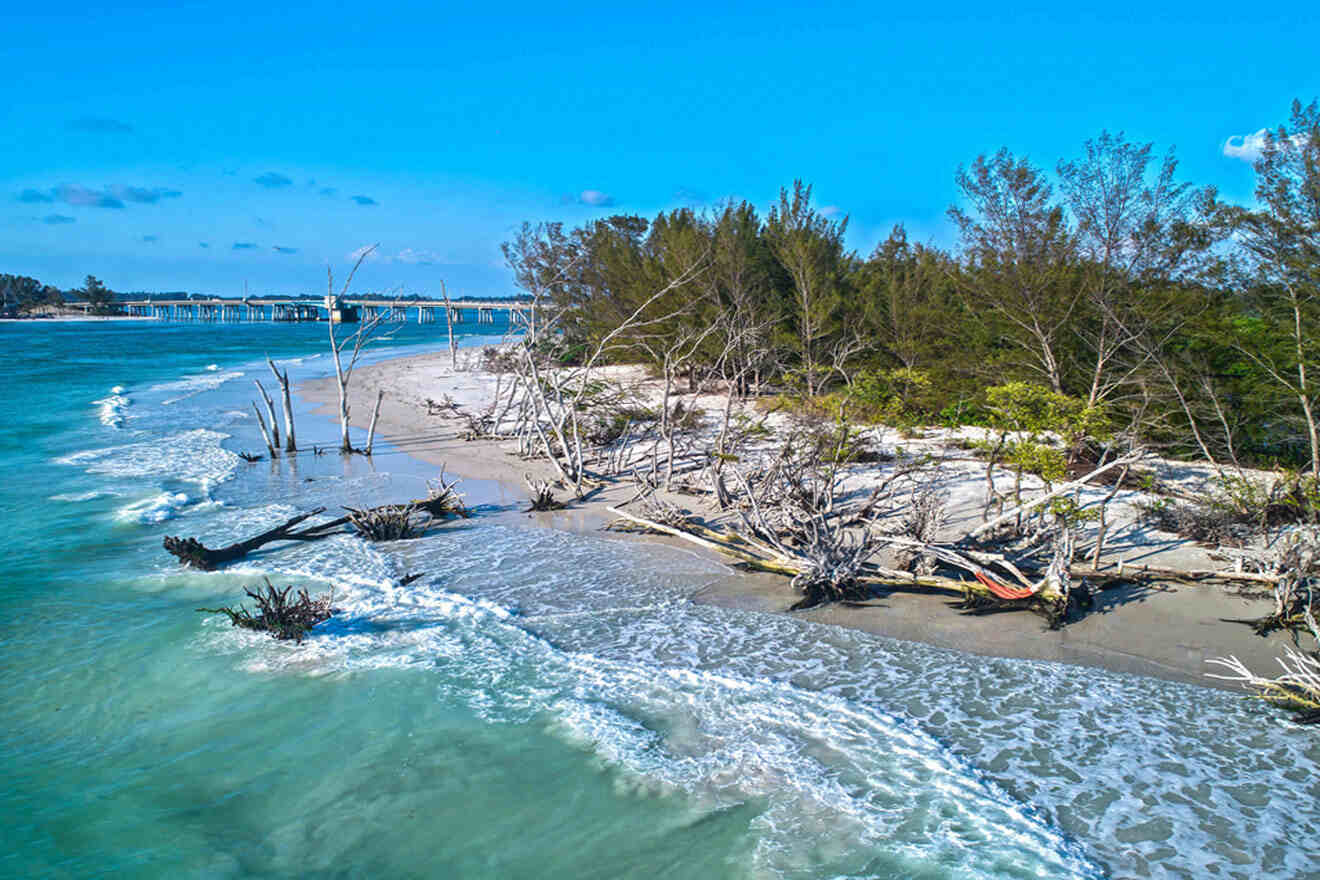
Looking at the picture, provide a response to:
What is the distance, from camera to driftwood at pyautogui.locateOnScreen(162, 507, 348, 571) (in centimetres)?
908

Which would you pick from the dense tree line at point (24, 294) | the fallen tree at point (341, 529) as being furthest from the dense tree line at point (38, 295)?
the fallen tree at point (341, 529)

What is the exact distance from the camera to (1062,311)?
13.0 m

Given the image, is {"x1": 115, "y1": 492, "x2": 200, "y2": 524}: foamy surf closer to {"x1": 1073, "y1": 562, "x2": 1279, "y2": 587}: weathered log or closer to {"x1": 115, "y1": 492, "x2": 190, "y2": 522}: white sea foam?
{"x1": 115, "y1": 492, "x2": 190, "y2": 522}: white sea foam

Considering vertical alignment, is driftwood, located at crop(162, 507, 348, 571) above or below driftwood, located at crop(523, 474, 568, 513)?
below

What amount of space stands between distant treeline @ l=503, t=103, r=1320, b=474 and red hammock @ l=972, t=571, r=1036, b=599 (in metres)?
2.21

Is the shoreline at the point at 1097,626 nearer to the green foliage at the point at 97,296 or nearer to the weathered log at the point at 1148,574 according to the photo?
the weathered log at the point at 1148,574

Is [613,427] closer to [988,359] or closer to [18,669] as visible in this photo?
[988,359]

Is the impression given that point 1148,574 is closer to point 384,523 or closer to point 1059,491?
point 1059,491

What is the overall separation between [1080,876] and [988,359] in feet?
37.5

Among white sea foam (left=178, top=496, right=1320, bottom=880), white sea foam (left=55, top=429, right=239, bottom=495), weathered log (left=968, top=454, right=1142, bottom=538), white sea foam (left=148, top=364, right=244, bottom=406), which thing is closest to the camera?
white sea foam (left=178, top=496, right=1320, bottom=880)

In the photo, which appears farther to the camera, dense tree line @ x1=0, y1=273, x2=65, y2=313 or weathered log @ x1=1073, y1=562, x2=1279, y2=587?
dense tree line @ x1=0, y1=273, x2=65, y2=313

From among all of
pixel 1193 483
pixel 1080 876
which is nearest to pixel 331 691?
pixel 1080 876

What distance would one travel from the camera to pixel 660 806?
476 centimetres

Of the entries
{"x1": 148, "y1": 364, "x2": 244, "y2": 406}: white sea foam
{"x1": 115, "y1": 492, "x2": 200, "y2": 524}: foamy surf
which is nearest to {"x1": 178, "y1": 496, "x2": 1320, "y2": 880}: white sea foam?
{"x1": 115, "y1": 492, "x2": 200, "y2": 524}: foamy surf
